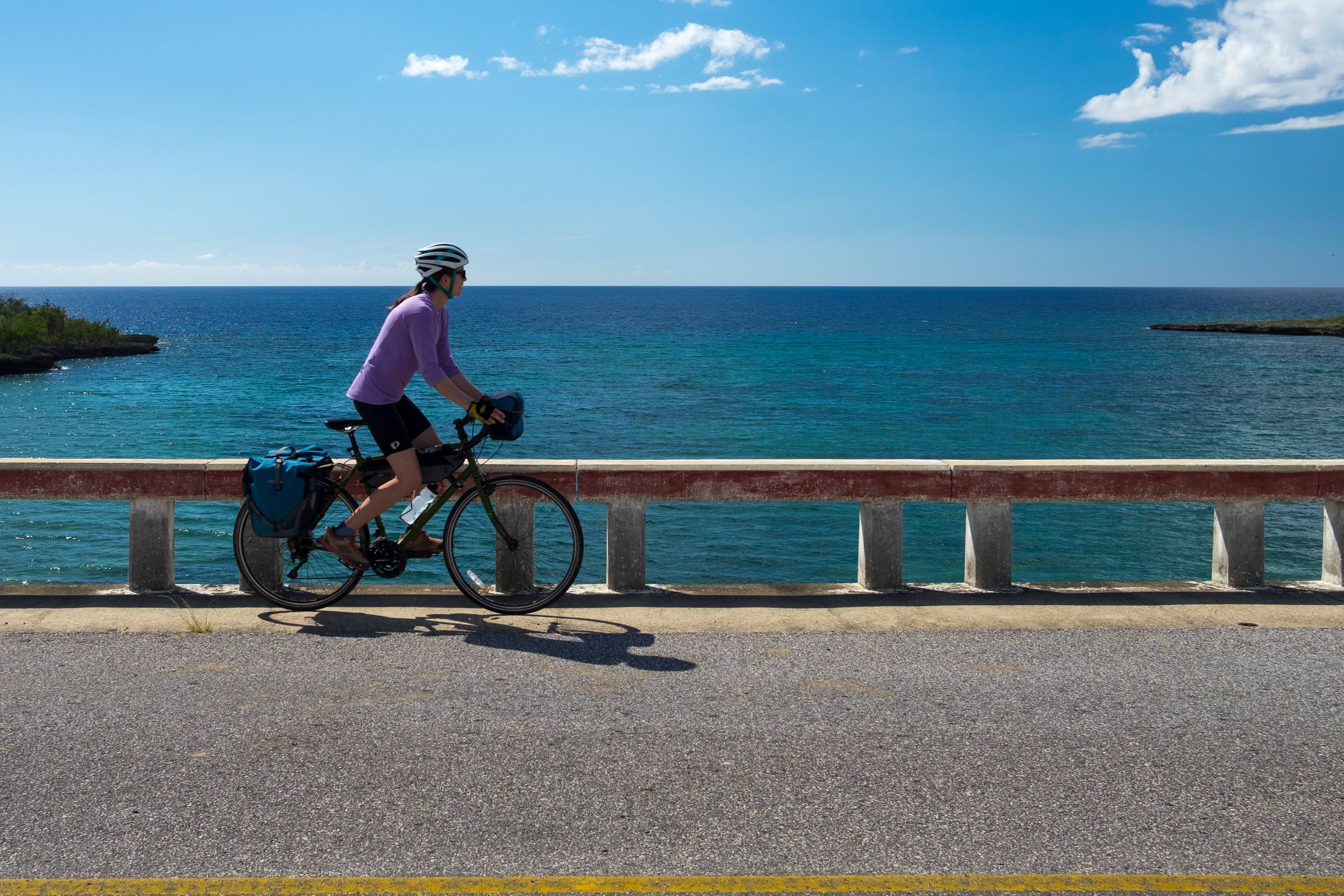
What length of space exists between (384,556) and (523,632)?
1.02 meters

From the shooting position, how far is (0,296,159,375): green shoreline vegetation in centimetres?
6788

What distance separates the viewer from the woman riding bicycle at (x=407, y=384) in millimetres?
5668

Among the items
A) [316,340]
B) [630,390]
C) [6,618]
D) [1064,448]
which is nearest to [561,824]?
[6,618]

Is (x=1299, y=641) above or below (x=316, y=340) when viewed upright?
below

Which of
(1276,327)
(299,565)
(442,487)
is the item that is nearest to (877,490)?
(442,487)

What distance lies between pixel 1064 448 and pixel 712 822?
34916 millimetres

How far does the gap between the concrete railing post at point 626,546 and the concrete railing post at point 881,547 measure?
4.56 ft

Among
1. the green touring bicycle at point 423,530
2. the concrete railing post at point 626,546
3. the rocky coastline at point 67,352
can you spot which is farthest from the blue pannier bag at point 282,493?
the rocky coastline at point 67,352

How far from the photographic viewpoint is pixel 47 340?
244 feet

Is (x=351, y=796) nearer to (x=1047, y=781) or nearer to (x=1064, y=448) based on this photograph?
(x=1047, y=781)

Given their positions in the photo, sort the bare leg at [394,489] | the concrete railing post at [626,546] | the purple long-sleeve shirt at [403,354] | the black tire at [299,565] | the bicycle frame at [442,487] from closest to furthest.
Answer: the purple long-sleeve shirt at [403,354]
the bare leg at [394,489]
the bicycle frame at [442,487]
the black tire at [299,565]
the concrete railing post at [626,546]

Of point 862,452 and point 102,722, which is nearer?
point 102,722

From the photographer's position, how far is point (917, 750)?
4.09m

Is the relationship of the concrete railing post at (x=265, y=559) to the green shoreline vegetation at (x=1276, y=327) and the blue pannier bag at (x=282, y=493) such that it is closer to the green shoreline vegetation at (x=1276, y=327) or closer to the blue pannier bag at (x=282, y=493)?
the blue pannier bag at (x=282, y=493)
